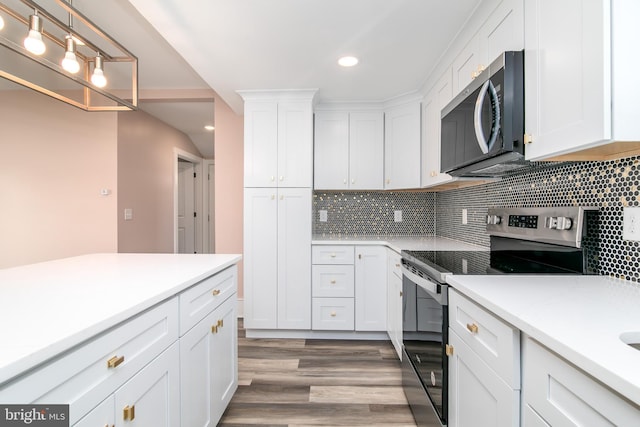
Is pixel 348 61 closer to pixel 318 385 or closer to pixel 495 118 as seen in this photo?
pixel 495 118

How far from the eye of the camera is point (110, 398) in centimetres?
82

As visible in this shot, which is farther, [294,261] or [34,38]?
[294,261]

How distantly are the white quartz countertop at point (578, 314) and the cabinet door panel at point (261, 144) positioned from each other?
2.02 metres

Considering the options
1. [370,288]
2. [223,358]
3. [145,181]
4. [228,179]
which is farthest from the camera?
[145,181]

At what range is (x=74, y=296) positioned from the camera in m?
0.97

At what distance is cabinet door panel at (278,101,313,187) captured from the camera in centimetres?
285

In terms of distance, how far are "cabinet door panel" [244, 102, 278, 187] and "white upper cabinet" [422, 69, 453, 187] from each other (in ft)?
4.46

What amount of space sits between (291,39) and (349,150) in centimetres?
132

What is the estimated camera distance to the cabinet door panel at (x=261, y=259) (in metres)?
2.84

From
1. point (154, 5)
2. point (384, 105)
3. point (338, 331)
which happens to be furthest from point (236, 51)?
point (338, 331)

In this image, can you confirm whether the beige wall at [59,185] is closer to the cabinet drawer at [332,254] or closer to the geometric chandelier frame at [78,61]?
the geometric chandelier frame at [78,61]

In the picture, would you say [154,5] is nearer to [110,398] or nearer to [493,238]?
[110,398]

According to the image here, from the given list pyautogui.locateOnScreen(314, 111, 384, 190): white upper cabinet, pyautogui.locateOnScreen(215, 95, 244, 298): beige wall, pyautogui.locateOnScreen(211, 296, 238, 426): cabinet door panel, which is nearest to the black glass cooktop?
pyautogui.locateOnScreen(211, 296, 238, 426): cabinet door panel

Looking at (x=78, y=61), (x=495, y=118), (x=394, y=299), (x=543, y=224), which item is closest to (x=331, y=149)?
(x=394, y=299)
